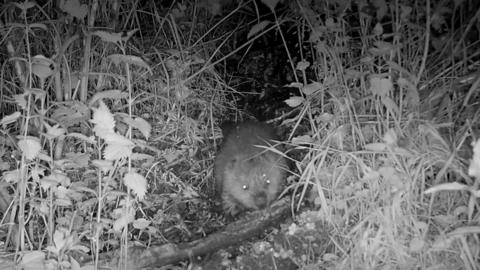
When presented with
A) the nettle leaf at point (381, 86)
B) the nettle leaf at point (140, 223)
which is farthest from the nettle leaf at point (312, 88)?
the nettle leaf at point (140, 223)

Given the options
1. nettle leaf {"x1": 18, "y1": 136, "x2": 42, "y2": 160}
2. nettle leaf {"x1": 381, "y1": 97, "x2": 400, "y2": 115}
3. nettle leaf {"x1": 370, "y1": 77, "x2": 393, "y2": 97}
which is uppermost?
nettle leaf {"x1": 370, "y1": 77, "x2": 393, "y2": 97}

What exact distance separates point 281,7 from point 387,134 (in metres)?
1.94

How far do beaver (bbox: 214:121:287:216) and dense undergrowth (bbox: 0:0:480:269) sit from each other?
0.23 meters

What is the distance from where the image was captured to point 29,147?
2512mm

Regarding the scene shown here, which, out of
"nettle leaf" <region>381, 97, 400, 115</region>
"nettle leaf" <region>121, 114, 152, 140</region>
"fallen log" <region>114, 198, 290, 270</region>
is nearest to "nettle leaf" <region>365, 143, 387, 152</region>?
"nettle leaf" <region>381, 97, 400, 115</region>

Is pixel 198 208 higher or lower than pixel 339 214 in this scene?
lower

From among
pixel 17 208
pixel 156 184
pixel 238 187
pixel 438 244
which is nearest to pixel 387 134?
pixel 438 244

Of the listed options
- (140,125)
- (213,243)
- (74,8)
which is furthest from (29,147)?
(213,243)

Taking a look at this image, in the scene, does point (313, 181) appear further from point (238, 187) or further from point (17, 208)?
point (17, 208)

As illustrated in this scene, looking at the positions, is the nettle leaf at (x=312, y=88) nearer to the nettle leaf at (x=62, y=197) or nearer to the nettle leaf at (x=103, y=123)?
the nettle leaf at (x=103, y=123)

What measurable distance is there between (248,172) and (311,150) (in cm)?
68

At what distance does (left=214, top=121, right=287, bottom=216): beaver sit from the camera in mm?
3479

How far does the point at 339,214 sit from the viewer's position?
290 centimetres

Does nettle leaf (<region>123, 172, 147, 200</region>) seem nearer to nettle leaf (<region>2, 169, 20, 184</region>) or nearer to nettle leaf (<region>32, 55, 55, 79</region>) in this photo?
nettle leaf (<region>2, 169, 20, 184</region>)
